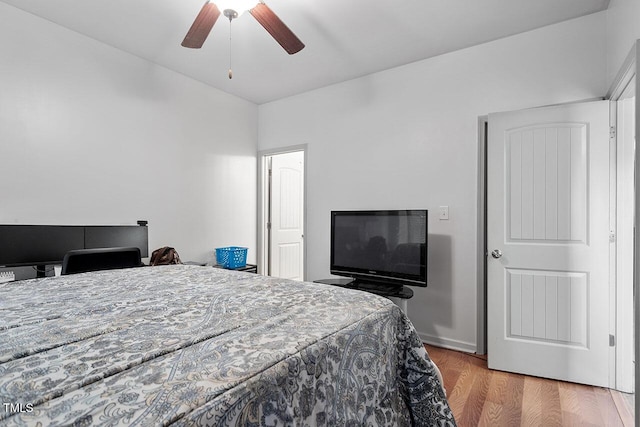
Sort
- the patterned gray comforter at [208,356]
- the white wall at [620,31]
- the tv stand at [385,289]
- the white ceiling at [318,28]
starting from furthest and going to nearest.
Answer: the tv stand at [385,289] < the white ceiling at [318,28] < the white wall at [620,31] < the patterned gray comforter at [208,356]

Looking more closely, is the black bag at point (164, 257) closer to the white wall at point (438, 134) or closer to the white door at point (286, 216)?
the white wall at point (438, 134)

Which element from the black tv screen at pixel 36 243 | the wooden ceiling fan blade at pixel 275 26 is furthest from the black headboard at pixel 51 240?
the wooden ceiling fan blade at pixel 275 26

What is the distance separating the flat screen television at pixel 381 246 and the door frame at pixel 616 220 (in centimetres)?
50

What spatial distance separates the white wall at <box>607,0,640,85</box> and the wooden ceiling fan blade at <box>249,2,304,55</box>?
6.04 feet

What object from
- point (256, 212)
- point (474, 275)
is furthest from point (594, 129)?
point (256, 212)

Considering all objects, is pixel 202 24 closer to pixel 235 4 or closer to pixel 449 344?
pixel 235 4

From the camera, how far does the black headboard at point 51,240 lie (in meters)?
2.32

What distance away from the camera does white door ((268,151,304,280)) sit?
4590 mm

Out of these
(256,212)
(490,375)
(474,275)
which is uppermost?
(256,212)

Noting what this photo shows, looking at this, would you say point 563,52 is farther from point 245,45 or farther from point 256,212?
point 256,212

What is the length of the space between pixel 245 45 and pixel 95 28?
115 cm

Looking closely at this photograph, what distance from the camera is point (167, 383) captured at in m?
0.58

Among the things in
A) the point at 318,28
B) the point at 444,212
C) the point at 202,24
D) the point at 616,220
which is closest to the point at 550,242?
the point at 616,220

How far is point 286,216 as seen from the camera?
4.78m
